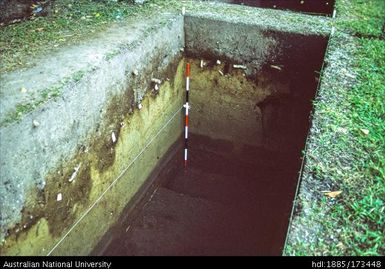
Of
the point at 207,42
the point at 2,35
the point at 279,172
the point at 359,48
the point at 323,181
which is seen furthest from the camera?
the point at 279,172

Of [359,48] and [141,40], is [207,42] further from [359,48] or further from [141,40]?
[359,48]

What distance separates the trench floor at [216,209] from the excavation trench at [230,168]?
0.04 feet

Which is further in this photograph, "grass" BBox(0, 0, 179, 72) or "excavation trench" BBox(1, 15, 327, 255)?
"grass" BBox(0, 0, 179, 72)

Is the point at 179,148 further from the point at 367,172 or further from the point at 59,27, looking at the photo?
the point at 367,172

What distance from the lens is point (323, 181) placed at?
8.52 feet

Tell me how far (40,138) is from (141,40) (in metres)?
1.85

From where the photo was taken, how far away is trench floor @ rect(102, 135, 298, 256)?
4461 millimetres

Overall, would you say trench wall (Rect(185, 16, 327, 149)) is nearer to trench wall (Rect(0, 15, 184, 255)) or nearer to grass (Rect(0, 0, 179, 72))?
trench wall (Rect(0, 15, 184, 255))

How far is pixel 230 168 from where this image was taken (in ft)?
18.9

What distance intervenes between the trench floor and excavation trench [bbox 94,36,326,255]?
1 cm

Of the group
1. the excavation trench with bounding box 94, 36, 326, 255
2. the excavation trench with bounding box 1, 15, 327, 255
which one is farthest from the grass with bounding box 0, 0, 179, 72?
the excavation trench with bounding box 94, 36, 326, 255

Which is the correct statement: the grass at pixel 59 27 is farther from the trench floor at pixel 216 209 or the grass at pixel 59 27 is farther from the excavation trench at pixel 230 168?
the trench floor at pixel 216 209

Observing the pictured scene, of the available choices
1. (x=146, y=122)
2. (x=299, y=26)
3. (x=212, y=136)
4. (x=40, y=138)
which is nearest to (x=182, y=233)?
(x=146, y=122)

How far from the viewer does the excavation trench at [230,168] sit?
4547 millimetres
